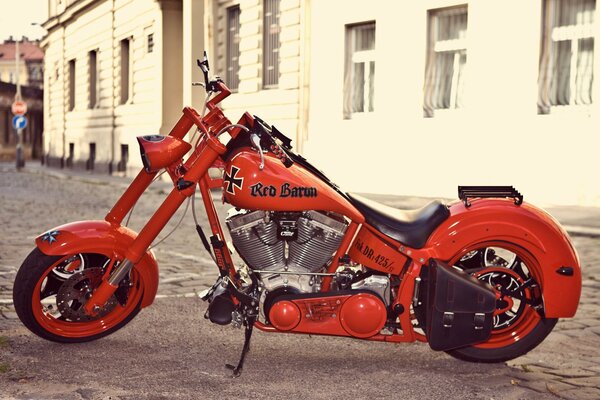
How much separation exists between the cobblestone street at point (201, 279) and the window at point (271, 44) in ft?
14.4

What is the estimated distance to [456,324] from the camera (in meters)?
4.06

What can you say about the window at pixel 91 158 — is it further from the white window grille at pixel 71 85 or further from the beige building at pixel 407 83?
the beige building at pixel 407 83

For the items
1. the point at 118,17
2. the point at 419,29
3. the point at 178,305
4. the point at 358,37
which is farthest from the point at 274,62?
the point at 178,305

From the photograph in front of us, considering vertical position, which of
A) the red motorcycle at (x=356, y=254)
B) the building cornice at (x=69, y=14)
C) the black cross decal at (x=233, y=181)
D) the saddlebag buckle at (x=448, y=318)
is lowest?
the saddlebag buckle at (x=448, y=318)

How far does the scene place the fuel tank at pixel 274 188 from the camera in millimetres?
3969

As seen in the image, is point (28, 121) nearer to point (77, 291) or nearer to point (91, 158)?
point (91, 158)

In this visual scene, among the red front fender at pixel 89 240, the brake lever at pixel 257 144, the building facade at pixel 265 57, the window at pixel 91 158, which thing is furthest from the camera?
the window at pixel 91 158

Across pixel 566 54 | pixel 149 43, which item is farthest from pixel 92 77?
pixel 566 54

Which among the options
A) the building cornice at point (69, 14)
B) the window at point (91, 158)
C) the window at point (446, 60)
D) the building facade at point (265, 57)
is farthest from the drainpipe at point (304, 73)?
the window at point (91, 158)

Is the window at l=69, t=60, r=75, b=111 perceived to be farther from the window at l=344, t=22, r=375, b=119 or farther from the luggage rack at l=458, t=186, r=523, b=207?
the luggage rack at l=458, t=186, r=523, b=207

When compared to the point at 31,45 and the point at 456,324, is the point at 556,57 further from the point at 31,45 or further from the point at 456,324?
the point at 31,45

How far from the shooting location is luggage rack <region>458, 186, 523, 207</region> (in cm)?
428

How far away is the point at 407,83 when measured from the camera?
15.8m

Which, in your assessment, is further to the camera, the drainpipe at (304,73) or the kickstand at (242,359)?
the drainpipe at (304,73)
